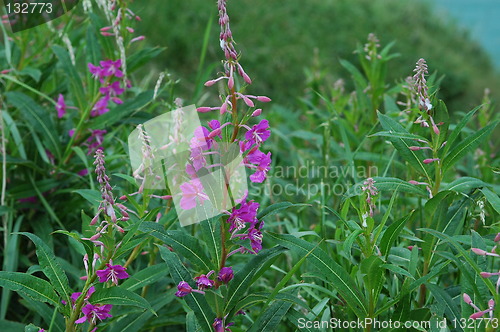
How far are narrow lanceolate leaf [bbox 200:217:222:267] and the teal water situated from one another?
7.18 meters

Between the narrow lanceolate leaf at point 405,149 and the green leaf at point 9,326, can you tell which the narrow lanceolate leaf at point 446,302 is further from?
the green leaf at point 9,326

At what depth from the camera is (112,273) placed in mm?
1163

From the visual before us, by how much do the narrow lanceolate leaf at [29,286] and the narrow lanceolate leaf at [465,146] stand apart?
0.82 meters

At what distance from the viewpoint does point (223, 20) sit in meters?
1.07

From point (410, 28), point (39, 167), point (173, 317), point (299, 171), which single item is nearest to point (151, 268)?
point (173, 317)

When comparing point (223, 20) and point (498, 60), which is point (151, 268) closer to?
point (223, 20)

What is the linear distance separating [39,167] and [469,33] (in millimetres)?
7009

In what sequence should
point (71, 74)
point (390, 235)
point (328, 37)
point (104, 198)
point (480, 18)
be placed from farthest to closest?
point (480, 18)
point (328, 37)
point (71, 74)
point (390, 235)
point (104, 198)

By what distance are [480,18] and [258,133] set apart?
24.3 feet

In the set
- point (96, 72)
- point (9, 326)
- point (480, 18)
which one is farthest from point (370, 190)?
point (480, 18)

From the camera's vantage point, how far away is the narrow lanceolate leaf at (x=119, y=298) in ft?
3.67

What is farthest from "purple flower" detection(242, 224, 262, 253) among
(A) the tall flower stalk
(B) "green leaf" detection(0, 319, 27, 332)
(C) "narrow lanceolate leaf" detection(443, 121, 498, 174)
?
(B) "green leaf" detection(0, 319, 27, 332)

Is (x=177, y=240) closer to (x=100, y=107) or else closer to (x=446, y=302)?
(x=446, y=302)

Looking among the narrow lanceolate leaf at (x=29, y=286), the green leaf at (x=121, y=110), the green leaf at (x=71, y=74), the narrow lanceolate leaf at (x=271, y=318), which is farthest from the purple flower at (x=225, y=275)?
the green leaf at (x=71, y=74)
